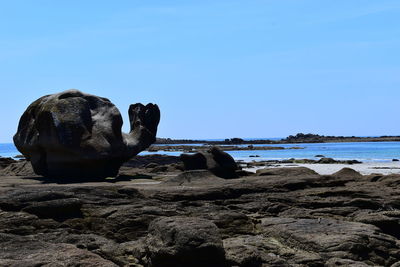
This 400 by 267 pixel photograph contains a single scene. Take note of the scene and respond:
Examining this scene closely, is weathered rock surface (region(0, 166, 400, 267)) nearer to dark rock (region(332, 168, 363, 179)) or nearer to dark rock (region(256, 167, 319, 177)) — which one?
dark rock (region(332, 168, 363, 179))

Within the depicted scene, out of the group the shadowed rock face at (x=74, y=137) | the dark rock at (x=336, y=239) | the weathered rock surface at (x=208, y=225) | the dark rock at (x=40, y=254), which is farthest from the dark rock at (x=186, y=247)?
the shadowed rock face at (x=74, y=137)

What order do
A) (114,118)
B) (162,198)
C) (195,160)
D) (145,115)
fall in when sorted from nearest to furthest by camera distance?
1. (162,198)
2. (195,160)
3. (114,118)
4. (145,115)

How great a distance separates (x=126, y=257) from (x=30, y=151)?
45.2 feet

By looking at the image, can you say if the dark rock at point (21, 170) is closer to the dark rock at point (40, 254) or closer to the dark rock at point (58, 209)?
the dark rock at point (58, 209)

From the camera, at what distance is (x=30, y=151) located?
22484 mm

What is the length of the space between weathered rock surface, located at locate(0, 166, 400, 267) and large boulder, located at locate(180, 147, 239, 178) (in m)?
4.11

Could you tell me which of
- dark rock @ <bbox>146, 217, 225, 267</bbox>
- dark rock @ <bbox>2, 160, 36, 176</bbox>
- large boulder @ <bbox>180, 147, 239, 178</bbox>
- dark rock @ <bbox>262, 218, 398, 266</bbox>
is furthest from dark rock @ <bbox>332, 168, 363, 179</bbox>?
dark rock @ <bbox>2, 160, 36, 176</bbox>

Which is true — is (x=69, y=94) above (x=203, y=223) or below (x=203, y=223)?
above

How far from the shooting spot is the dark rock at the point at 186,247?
9180mm

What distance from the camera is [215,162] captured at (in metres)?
20.3

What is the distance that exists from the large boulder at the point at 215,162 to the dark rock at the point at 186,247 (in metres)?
9.90

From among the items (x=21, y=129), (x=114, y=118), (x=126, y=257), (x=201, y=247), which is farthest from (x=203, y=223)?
(x=21, y=129)

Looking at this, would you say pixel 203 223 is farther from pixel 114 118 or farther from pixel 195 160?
pixel 114 118

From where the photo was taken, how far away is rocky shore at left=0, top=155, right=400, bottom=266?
9336 mm
